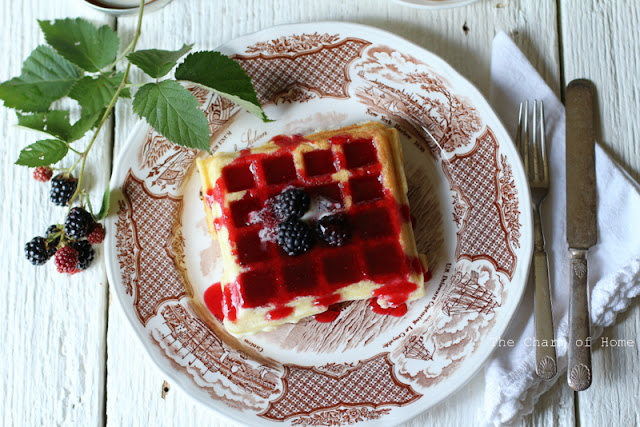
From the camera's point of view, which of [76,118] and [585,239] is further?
[76,118]

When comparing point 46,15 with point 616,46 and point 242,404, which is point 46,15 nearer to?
point 242,404

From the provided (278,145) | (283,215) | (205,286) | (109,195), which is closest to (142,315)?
(205,286)

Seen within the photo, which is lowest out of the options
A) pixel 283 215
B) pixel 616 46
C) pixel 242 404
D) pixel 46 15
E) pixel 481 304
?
pixel 242 404

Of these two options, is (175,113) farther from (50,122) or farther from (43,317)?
(43,317)

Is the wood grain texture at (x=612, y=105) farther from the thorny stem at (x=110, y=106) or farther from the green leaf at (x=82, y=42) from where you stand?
the green leaf at (x=82, y=42)

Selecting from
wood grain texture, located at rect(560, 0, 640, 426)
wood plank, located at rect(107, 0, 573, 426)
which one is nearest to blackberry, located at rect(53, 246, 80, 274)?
wood plank, located at rect(107, 0, 573, 426)

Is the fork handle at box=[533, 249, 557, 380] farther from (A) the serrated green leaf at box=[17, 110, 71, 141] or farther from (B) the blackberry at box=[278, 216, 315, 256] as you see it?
(A) the serrated green leaf at box=[17, 110, 71, 141]

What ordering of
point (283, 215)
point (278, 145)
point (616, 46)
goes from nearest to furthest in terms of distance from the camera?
point (283, 215), point (278, 145), point (616, 46)
